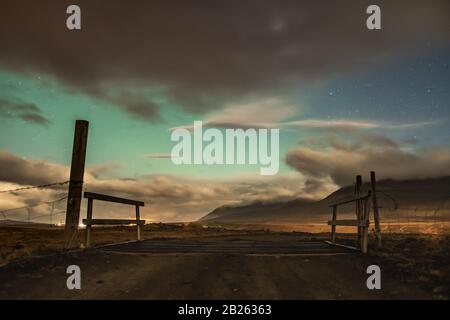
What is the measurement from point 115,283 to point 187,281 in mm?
1329

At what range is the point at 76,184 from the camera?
11.6 meters

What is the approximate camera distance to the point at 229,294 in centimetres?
698

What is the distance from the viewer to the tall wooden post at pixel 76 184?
11391 millimetres

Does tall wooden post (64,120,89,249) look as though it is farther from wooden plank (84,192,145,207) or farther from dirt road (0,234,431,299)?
dirt road (0,234,431,299)

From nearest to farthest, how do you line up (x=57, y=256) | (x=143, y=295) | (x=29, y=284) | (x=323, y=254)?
(x=143, y=295) < (x=29, y=284) < (x=57, y=256) < (x=323, y=254)

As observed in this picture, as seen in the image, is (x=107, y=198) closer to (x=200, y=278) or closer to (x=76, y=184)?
(x=76, y=184)

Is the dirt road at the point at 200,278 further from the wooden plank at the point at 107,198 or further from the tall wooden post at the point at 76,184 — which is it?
the wooden plank at the point at 107,198

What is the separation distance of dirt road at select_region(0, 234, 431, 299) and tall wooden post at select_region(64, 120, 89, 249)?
0.65 meters

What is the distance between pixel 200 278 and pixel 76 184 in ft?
17.0

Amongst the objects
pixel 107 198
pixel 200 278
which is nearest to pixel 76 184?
pixel 107 198

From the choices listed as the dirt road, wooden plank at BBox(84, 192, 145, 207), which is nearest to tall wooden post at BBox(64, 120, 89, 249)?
wooden plank at BBox(84, 192, 145, 207)
